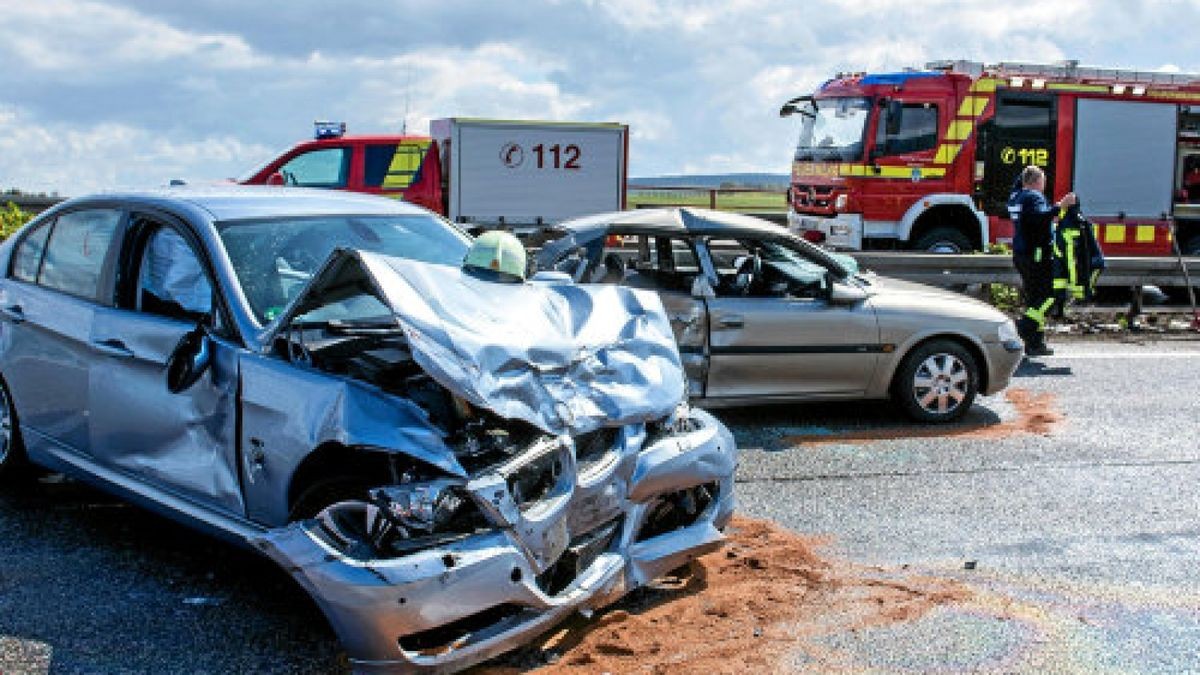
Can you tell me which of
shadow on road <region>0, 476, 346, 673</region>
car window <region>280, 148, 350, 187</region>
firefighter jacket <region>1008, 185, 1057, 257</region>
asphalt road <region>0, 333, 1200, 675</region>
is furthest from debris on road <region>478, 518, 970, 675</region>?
car window <region>280, 148, 350, 187</region>

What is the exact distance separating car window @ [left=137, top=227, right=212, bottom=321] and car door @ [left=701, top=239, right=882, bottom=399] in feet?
11.9

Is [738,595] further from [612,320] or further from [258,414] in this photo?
[258,414]

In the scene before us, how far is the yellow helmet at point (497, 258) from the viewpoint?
4.84 m

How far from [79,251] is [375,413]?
252 centimetres

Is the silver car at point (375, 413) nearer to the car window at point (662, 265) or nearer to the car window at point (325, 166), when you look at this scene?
the car window at point (662, 265)

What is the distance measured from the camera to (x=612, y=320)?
5.00 meters

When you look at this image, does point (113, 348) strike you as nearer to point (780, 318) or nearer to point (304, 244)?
→ point (304, 244)

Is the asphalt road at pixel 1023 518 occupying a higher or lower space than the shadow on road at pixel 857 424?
lower

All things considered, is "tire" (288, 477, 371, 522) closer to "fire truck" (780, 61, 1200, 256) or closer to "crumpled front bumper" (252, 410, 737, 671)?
"crumpled front bumper" (252, 410, 737, 671)

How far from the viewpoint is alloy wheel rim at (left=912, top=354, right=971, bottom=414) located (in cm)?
837

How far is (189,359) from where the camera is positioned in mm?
4695

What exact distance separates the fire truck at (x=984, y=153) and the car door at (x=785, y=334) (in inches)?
355

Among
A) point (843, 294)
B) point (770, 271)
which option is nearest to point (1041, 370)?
point (843, 294)

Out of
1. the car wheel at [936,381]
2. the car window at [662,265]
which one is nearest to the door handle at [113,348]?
the car window at [662,265]
